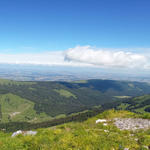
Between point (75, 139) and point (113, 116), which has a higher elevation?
point (75, 139)

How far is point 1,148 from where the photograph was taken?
11.9 meters

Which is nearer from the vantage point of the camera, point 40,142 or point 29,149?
point 29,149

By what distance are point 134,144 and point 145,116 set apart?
14.0 metres

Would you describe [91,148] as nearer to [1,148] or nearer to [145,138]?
[145,138]

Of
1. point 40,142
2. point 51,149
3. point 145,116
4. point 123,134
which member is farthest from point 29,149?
point 145,116

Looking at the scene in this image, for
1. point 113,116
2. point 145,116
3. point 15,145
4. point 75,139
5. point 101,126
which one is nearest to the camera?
point 15,145

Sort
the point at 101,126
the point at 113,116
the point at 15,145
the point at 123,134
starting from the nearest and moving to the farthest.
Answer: the point at 15,145, the point at 123,134, the point at 101,126, the point at 113,116

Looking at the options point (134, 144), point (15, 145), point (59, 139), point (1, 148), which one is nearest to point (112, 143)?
point (134, 144)

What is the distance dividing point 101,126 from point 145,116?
998cm

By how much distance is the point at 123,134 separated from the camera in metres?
16.4

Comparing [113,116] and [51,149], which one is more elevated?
[51,149]

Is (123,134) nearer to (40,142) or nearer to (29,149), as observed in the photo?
(40,142)

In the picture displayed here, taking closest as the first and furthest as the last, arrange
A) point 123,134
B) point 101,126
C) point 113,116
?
1. point 123,134
2. point 101,126
3. point 113,116

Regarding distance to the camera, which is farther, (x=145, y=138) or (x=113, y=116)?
(x=113, y=116)
